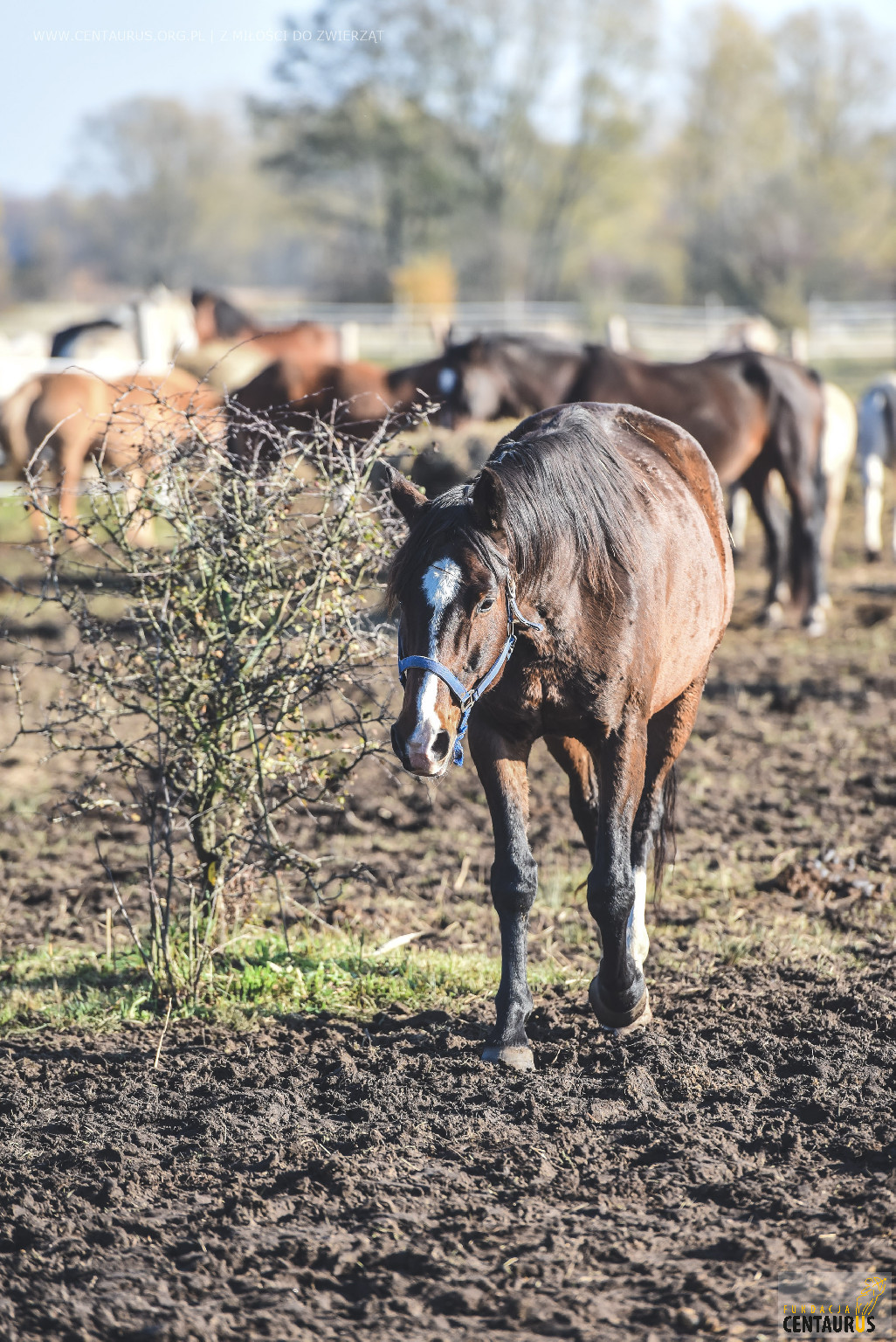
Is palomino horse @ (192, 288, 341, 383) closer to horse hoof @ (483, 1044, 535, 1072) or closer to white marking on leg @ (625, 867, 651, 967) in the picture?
white marking on leg @ (625, 867, 651, 967)

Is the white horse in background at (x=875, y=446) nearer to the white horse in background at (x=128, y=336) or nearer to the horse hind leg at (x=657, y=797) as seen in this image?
the white horse in background at (x=128, y=336)

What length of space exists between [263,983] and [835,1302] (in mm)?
2226

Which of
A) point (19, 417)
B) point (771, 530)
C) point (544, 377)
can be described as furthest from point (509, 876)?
point (19, 417)

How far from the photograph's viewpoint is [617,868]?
3.50 metres

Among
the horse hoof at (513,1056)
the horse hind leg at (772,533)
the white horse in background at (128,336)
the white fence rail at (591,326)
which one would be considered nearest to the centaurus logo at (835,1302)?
the horse hoof at (513,1056)

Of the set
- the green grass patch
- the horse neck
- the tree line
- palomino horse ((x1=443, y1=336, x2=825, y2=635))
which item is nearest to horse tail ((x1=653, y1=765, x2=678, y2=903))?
the green grass patch

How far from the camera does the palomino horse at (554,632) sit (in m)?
2.92

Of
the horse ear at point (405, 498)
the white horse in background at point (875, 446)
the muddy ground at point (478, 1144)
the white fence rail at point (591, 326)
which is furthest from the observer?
the white fence rail at point (591, 326)

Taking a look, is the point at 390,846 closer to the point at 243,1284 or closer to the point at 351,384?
the point at 243,1284

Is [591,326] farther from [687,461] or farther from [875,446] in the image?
[687,461]

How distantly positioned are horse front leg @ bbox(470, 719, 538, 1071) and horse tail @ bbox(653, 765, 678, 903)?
0.97 m

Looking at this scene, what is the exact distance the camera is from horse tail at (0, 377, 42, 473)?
1204cm

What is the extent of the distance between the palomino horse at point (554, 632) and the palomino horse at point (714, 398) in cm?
589

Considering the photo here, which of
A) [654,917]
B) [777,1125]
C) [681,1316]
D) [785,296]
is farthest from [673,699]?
[785,296]
